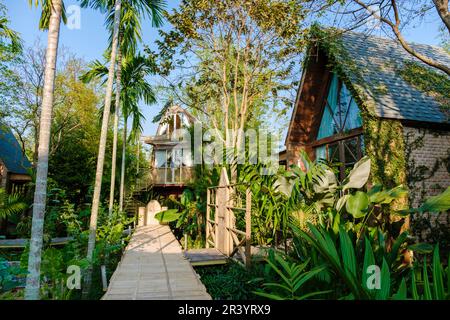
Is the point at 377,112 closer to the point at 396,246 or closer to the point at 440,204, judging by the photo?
the point at 440,204

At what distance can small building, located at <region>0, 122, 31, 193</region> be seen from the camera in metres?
16.3

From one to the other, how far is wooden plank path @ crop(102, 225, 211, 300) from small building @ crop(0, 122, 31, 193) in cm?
1129

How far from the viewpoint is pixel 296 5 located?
917cm

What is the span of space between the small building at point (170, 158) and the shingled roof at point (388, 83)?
36.1ft

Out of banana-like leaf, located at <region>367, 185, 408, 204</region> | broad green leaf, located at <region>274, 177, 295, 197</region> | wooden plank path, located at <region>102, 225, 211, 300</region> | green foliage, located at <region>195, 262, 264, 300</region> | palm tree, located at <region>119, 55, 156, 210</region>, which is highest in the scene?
palm tree, located at <region>119, 55, 156, 210</region>

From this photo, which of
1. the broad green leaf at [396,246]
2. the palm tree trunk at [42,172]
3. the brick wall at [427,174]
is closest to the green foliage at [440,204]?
the broad green leaf at [396,246]

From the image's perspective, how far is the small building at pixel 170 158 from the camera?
63.1ft

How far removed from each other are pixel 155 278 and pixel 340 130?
7.36 metres

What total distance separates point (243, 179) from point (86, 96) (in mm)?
16200

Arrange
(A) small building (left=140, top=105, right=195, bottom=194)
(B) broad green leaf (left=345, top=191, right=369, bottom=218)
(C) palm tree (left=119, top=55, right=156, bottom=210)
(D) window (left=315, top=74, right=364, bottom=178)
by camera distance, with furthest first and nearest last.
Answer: (A) small building (left=140, top=105, right=195, bottom=194) → (C) palm tree (left=119, top=55, right=156, bottom=210) → (D) window (left=315, top=74, right=364, bottom=178) → (B) broad green leaf (left=345, top=191, right=369, bottom=218)

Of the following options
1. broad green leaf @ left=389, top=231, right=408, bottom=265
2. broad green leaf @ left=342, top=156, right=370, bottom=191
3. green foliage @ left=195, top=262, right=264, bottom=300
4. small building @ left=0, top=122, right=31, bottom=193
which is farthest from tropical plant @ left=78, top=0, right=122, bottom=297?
small building @ left=0, top=122, right=31, bottom=193

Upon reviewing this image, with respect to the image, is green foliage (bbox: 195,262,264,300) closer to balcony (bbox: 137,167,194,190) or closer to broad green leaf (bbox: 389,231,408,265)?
broad green leaf (bbox: 389,231,408,265)

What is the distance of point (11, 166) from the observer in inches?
672

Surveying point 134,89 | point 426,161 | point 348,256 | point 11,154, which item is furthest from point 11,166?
point 426,161
